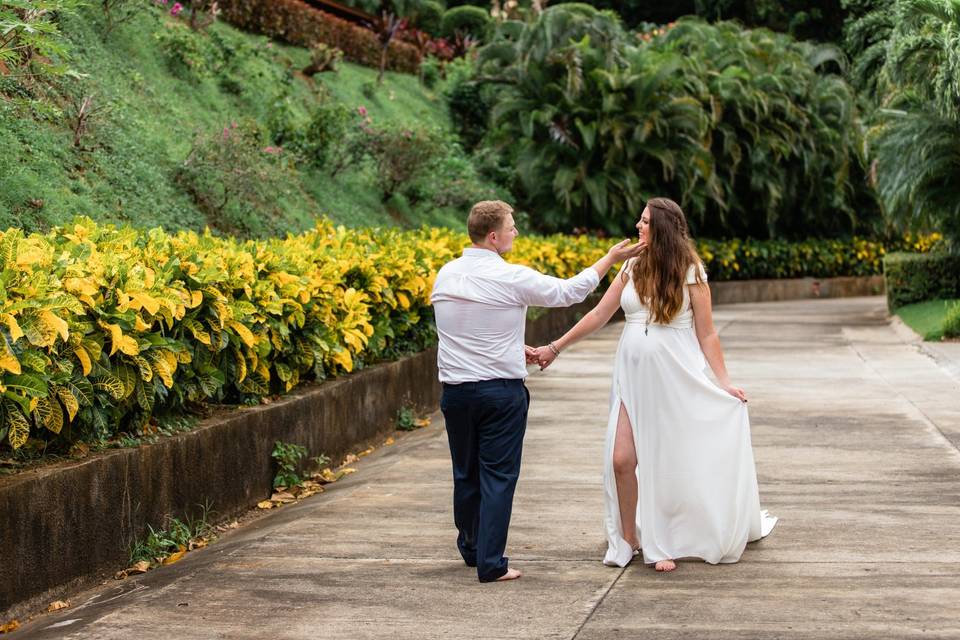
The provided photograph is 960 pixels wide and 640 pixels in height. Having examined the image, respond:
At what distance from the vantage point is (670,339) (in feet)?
20.7

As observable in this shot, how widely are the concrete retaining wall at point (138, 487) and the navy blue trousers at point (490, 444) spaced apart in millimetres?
1693

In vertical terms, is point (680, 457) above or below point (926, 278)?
above

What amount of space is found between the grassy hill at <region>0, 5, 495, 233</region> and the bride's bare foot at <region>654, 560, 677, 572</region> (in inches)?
281

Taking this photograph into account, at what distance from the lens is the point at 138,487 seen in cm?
654

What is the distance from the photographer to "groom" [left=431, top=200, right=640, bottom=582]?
19.4 feet

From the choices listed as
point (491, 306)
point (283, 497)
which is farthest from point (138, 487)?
point (491, 306)

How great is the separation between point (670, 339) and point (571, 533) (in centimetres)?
129

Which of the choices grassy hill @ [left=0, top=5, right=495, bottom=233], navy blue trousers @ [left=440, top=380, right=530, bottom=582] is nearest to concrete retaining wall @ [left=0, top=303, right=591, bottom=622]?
navy blue trousers @ [left=440, top=380, right=530, bottom=582]

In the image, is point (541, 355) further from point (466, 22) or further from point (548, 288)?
point (466, 22)

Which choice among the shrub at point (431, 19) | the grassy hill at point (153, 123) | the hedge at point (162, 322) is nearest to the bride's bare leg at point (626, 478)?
the hedge at point (162, 322)

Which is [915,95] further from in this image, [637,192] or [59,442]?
[59,442]

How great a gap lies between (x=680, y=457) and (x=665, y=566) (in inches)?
20.4

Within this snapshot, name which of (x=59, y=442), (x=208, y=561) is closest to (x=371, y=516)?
(x=208, y=561)

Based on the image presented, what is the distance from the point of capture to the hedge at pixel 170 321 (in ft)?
18.8
